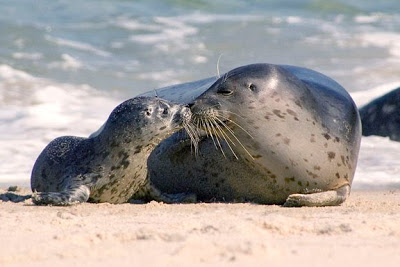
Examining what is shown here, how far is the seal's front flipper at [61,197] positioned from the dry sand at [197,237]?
0.15m

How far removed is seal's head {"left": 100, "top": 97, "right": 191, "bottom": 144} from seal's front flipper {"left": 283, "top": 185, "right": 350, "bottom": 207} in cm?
86

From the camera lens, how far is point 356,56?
52.3 feet

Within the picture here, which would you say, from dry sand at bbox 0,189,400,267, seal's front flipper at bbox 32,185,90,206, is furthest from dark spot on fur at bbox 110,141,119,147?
dry sand at bbox 0,189,400,267

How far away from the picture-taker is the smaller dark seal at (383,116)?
10797 mm

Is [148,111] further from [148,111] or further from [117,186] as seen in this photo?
[117,186]

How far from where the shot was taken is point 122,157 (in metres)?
6.52

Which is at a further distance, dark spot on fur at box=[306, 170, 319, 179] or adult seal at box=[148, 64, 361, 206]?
dark spot on fur at box=[306, 170, 319, 179]

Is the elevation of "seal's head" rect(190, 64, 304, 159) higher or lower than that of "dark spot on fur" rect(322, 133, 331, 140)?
higher

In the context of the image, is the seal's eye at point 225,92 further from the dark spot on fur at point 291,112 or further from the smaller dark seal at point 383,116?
the smaller dark seal at point 383,116

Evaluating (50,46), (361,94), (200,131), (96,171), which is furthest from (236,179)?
(50,46)

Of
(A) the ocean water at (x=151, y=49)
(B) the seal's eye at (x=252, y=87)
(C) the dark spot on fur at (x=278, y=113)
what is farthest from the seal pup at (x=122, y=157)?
(A) the ocean water at (x=151, y=49)

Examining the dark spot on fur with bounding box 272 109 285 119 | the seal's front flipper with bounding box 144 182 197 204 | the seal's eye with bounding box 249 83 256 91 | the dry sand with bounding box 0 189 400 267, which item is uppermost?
the seal's eye with bounding box 249 83 256 91

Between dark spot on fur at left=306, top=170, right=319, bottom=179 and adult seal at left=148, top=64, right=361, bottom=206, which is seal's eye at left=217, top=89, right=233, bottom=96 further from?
dark spot on fur at left=306, top=170, right=319, bottom=179

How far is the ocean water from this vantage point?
11.9m
